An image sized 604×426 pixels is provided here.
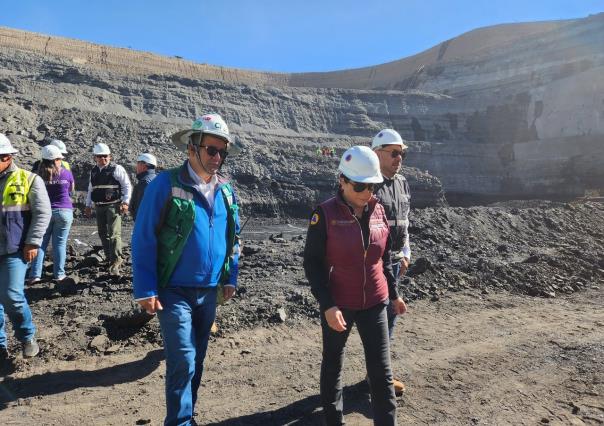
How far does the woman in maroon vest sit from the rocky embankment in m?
2.52

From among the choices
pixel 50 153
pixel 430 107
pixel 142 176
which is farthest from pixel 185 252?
pixel 430 107

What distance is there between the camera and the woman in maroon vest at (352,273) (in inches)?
103

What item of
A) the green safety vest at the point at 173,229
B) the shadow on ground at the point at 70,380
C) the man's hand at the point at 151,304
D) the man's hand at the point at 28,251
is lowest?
the shadow on ground at the point at 70,380

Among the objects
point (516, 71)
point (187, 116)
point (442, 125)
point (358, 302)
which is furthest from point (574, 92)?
point (358, 302)

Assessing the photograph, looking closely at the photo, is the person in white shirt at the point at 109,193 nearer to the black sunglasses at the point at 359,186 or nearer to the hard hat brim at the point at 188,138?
the hard hat brim at the point at 188,138

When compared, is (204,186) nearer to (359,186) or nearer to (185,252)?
(185,252)

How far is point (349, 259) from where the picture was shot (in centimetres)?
264

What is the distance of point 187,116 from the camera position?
2452 centimetres

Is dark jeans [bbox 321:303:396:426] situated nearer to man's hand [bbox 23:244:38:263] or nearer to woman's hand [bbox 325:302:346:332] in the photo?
woman's hand [bbox 325:302:346:332]

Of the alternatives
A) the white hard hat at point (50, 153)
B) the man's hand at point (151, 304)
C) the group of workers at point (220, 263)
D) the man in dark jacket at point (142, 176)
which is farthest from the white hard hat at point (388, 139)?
the white hard hat at point (50, 153)

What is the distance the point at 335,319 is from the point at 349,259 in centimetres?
37

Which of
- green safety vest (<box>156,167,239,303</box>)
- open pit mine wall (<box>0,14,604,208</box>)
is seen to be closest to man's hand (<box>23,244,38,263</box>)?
green safety vest (<box>156,167,239,303</box>)

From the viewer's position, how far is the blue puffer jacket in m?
2.35

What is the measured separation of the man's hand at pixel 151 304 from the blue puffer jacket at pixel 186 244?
0.09 ft
